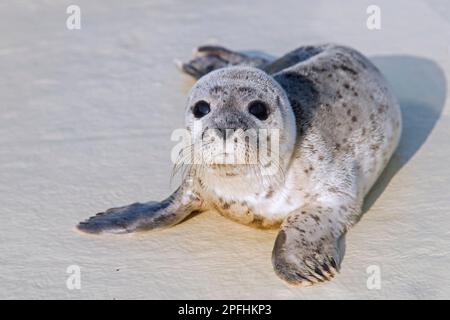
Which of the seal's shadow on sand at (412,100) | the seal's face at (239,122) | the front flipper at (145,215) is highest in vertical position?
the seal's face at (239,122)

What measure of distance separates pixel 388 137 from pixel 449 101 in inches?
44.3

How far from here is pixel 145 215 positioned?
4.23 metres

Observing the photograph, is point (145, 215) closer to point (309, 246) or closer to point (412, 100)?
point (309, 246)

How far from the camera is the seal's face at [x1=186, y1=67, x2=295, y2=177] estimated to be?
12.2 ft

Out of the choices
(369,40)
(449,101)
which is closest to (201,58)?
(369,40)

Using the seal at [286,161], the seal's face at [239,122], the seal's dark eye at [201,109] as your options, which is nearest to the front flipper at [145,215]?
the seal at [286,161]

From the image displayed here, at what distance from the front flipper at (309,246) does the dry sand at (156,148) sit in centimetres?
6

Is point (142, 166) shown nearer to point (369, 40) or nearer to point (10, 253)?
point (10, 253)

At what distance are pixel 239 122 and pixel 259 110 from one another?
0.61ft

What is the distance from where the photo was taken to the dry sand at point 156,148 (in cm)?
377

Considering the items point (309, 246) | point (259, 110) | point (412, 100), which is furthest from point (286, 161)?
point (412, 100)

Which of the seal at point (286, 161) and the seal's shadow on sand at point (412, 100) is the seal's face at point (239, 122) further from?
the seal's shadow on sand at point (412, 100)

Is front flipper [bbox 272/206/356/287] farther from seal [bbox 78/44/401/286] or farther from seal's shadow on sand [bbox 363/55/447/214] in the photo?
seal's shadow on sand [bbox 363/55/447/214]
